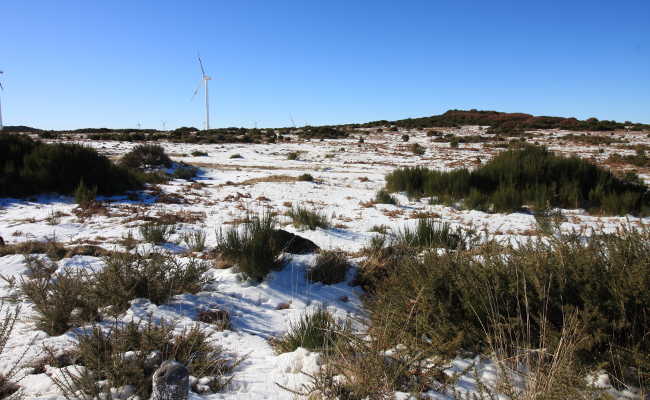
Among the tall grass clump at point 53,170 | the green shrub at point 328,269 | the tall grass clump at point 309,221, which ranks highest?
the tall grass clump at point 53,170

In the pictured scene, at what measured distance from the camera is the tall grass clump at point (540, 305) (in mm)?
1895

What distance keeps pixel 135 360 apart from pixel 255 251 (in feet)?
6.19

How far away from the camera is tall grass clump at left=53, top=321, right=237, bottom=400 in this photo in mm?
1884

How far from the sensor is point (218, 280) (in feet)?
12.5

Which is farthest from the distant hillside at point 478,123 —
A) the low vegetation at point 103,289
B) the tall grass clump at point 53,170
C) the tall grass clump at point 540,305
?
the tall grass clump at point 540,305

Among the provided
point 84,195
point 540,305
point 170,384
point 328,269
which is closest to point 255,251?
point 328,269

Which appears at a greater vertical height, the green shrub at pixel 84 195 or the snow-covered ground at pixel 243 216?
the green shrub at pixel 84 195

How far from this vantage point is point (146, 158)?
13062 mm

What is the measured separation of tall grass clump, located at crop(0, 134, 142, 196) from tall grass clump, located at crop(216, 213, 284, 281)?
5.71m

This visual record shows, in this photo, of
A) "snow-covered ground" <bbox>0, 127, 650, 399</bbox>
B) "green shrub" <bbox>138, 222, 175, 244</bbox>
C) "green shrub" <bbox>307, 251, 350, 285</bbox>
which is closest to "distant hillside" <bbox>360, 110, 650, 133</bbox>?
"snow-covered ground" <bbox>0, 127, 650, 399</bbox>

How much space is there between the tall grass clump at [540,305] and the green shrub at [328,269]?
98 cm

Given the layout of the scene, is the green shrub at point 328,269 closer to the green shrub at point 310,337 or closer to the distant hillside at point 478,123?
the green shrub at point 310,337

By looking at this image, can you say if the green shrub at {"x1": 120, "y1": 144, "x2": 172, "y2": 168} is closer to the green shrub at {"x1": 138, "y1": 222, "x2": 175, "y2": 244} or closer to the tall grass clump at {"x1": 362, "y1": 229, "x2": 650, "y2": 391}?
the green shrub at {"x1": 138, "y1": 222, "x2": 175, "y2": 244}

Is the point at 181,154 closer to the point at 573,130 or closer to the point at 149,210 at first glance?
the point at 149,210
